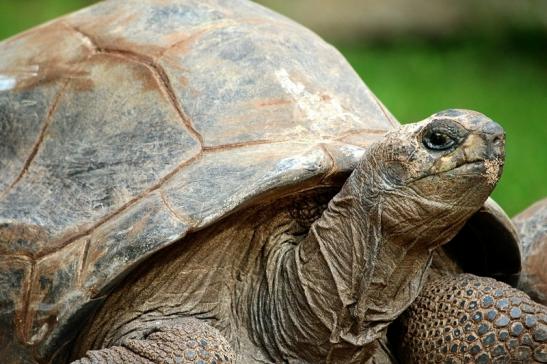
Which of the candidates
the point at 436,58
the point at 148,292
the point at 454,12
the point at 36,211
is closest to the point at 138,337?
the point at 148,292

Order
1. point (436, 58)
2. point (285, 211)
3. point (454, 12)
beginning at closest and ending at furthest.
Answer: point (285, 211), point (436, 58), point (454, 12)

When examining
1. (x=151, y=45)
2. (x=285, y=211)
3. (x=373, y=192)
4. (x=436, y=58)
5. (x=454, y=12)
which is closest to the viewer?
(x=373, y=192)

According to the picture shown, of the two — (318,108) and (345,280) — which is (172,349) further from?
(318,108)

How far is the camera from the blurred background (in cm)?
1066

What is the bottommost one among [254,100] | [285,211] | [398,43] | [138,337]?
[398,43]

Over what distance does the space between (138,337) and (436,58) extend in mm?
9336

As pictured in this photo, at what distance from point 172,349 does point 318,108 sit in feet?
3.81

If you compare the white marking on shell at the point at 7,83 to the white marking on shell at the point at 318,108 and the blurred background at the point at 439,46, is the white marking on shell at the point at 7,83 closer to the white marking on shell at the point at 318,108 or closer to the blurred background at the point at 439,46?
the white marking on shell at the point at 318,108

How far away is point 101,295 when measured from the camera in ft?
12.4

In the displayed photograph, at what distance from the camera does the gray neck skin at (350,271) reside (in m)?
3.71

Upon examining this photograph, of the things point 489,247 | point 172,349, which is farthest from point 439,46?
point 172,349

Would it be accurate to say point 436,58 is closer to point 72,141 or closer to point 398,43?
point 398,43

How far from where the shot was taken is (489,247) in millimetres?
4484

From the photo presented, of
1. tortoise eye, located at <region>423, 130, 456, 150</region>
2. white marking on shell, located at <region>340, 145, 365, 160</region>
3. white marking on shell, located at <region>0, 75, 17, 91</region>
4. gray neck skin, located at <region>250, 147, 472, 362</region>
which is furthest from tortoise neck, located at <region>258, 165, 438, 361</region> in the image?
white marking on shell, located at <region>0, 75, 17, 91</region>
